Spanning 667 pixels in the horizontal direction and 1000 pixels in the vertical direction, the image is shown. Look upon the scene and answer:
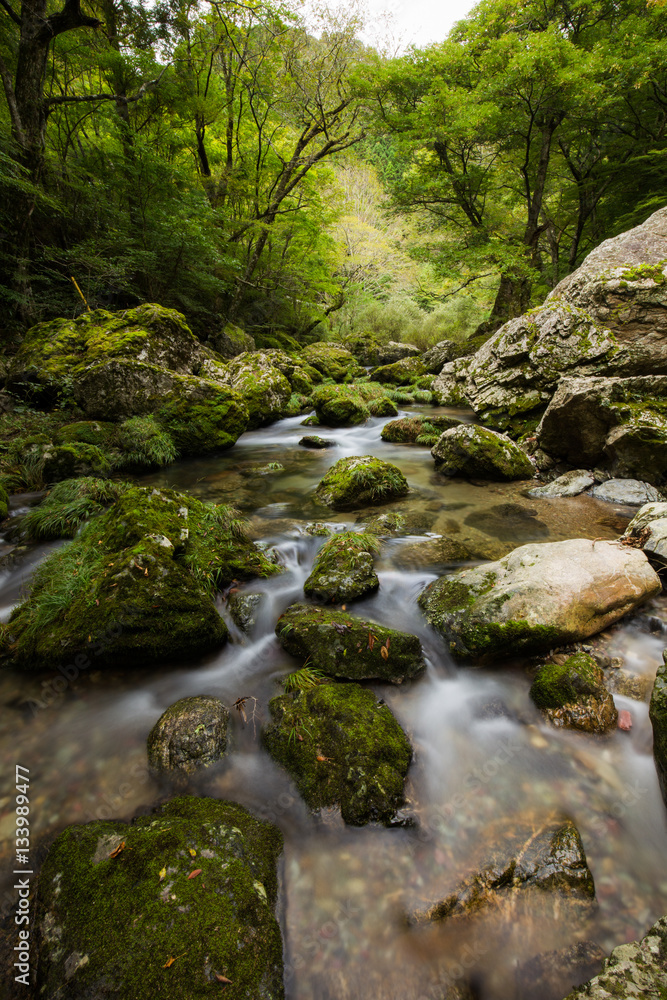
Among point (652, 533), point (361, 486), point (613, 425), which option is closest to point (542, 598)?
point (652, 533)

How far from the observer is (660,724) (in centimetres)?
212

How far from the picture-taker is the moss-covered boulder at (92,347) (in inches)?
Answer: 276

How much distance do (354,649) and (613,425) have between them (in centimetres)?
537

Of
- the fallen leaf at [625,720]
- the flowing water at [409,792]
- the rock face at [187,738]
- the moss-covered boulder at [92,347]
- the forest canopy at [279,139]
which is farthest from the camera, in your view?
the forest canopy at [279,139]

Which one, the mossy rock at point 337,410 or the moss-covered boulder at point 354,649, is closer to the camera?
the moss-covered boulder at point 354,649

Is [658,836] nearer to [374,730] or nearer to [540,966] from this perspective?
[540,966]

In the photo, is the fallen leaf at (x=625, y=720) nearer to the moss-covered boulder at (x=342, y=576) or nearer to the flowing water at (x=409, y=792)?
the flowing water at (x=409, y=792)

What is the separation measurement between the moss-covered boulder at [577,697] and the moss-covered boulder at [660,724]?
0.25m

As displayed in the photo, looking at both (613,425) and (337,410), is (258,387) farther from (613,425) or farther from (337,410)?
(613,425)

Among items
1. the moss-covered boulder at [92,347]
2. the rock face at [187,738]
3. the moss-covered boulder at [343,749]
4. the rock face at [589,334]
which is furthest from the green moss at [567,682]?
the moss-covered boulder at [92,347]

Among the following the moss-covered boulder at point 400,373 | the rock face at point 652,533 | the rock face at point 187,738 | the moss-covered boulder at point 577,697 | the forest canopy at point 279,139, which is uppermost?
the forest canopy at point 279,139

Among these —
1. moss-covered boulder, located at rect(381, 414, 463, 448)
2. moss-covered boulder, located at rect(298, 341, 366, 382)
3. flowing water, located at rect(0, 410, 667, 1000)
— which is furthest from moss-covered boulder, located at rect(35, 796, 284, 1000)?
moss-covered boulder, located at rect(298, 341, 366, 382)

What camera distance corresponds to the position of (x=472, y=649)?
9.63ft

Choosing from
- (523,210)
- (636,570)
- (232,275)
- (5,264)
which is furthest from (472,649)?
(523,210)
